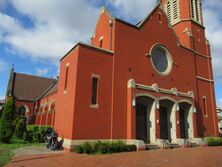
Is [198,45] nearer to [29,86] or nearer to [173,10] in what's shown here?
[173,10]

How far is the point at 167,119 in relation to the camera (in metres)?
20.9

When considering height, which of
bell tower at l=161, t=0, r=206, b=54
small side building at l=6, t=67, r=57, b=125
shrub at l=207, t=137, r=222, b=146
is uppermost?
bell tower at l=161, t=0, r=206, b=54

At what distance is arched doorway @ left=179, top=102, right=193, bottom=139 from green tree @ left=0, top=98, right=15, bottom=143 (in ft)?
55.1

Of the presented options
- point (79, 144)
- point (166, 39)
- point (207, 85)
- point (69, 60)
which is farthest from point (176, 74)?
point (79, 144)

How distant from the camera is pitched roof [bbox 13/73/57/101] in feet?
134

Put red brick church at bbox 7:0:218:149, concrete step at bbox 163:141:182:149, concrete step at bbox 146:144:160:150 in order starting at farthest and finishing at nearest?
→ concrete step at bbox 163:141:182:149 → concrete step at bbox 146:144:160:150 → red brick church at bbox 7:0:218:149

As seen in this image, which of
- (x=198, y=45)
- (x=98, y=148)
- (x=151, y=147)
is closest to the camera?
(x=98, y=148)

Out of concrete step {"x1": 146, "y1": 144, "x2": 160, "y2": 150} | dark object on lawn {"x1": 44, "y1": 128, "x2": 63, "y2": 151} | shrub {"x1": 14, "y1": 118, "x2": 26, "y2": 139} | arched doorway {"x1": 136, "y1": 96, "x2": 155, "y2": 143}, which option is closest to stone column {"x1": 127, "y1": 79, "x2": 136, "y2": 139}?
arched doorway {"x1": 136, "y1": 96, "x2": 155, "y2": 143}

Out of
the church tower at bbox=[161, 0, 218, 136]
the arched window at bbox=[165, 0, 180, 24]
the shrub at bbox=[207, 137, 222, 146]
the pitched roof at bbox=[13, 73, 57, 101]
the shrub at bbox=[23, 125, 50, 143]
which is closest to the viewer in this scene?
the shrub at bbox=[23, 125, 50, 143]

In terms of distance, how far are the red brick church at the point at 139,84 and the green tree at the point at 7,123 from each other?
4.28m

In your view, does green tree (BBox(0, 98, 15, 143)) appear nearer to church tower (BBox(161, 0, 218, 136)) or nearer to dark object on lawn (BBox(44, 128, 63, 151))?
dark object on lawn (BBox(44, 128, 63, 151))

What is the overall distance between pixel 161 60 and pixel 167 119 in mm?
6438

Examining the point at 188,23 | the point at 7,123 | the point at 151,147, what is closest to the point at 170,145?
the point at 151,147

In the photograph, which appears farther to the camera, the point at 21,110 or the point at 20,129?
the point at 21,110
